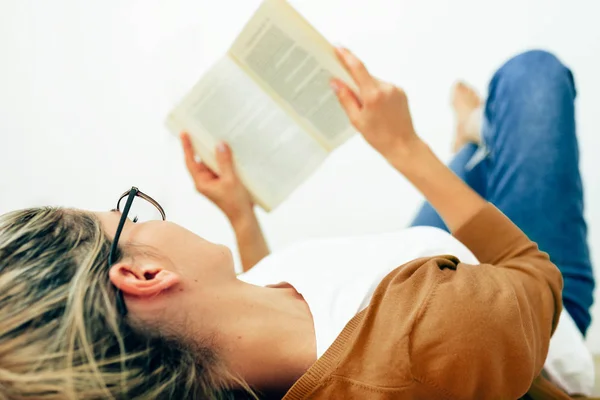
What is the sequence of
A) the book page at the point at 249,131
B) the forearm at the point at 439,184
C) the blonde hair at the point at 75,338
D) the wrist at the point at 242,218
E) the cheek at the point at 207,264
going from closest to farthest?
1. the blonde hair at the point at 75,338
2. the cheek at the point at 207,264
3. the forearm at the point at 439,184
4. the book page at the point at 249,131
5. the wrist at the point at 242,218

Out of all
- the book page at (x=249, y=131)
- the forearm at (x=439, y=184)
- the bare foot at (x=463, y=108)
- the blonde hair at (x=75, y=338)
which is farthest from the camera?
the bare foot at (x=463, y=108)

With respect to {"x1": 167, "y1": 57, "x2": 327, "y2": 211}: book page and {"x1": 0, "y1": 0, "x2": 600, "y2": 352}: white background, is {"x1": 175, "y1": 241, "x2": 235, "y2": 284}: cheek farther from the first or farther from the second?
{"x1": 0, "y1": 0, "x2": 600, "y2": 352}: white background

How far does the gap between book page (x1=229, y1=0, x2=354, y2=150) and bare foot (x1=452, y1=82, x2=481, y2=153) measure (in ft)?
1.15

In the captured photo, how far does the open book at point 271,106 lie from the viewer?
660 millimetres

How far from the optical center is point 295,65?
0.68m

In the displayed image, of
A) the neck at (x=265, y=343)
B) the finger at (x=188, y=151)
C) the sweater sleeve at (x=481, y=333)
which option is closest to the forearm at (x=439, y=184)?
the sweater sleeve at (x=481, y=333)

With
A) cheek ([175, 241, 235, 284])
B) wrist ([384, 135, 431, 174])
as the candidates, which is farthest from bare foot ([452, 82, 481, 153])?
cheek ([175, 241, 235, 284])

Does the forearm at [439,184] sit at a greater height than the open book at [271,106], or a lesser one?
lesser

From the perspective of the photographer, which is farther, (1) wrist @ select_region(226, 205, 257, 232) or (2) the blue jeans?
(1) wrist @ select_region(226, 205, 257, 232)

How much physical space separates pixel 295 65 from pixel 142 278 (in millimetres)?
364

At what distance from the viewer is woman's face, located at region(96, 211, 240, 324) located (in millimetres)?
446

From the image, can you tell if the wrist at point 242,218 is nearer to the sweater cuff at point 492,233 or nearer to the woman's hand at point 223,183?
the woman's hand at point 223,183

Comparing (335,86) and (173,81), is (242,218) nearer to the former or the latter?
(335,86)

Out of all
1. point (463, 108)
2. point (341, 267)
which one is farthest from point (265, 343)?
point (463, 108)
